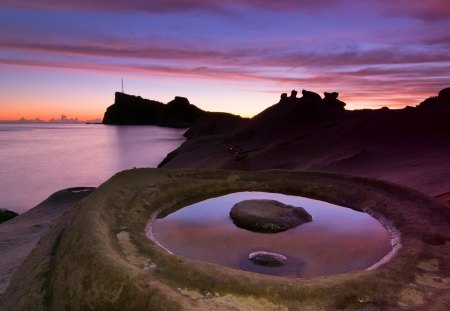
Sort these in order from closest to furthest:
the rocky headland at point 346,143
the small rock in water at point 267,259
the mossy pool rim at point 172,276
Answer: the mossy pool rim at point 172,276
the small rock in water at point 267,259
the rocky headland at point 346,143

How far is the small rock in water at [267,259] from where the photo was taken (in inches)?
221

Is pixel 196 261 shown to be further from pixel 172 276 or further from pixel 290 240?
pixel 290 240

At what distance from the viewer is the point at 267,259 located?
5.72 m

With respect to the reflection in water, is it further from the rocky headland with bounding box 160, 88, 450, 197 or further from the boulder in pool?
the rocky headland with bounding box 160, 88, 450, 197

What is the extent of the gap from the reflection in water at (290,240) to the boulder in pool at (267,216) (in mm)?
182

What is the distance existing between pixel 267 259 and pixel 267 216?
1.92 meters

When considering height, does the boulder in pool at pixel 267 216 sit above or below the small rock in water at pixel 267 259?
above

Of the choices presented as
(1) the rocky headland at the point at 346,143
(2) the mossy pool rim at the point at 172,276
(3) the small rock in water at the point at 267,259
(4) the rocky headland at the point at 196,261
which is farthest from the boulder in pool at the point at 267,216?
(1) the rocky headland at the point at 346,143

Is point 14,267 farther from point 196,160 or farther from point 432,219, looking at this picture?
point 196,160

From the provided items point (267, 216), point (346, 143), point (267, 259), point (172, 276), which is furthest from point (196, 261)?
point (346, 143)

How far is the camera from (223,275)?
4.50 meters

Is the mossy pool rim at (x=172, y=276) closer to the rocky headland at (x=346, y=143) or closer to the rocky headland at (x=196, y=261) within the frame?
the rocky headland at (x=196, y=261)

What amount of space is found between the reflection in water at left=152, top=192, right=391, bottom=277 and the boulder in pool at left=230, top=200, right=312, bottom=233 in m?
0.18

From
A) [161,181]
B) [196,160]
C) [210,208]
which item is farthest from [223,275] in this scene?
[196,160]
